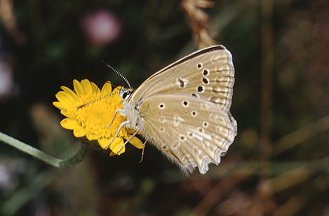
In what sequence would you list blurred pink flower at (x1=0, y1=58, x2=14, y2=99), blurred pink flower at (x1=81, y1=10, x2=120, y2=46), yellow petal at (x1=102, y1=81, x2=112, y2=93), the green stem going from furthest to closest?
blurred pink flower at (x1=81, y1=10, x2=120, y2=46)
blurred pink flower at (x1=0, y1=58, x2=14, y2=99)
yellow petal at (x1=102, y1=81, x2=112, y2=93)
the green stem

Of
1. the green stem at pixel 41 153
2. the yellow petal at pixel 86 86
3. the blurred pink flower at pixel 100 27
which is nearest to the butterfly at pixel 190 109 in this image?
the yellow petal at pixel 86 86

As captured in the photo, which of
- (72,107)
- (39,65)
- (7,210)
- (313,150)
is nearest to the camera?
(72,107)

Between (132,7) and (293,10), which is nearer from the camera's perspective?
(132,7)

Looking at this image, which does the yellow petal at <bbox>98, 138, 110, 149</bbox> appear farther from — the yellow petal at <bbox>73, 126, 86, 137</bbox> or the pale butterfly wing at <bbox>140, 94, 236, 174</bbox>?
the pale butterfly wing at <bbox>140, 94, 236, 174</bbox>

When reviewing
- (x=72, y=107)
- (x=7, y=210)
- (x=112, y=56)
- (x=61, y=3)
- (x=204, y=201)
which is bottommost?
(x=204, y=201)

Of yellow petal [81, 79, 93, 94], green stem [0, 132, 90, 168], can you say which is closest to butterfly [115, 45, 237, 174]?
yellow petal [81, 79, 93, 94]

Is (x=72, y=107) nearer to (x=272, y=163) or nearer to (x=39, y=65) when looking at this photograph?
(x=39, y=65)

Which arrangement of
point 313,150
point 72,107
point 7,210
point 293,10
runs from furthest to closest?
point 293,10 < point 313,150 < point 7,210 < point 72,107

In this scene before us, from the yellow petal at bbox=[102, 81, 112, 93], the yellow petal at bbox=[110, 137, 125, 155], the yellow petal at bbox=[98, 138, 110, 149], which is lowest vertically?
the yellow petal at bbox=[110, 137, 125, 155]

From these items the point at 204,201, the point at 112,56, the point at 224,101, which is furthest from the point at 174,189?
the point at 224,101
